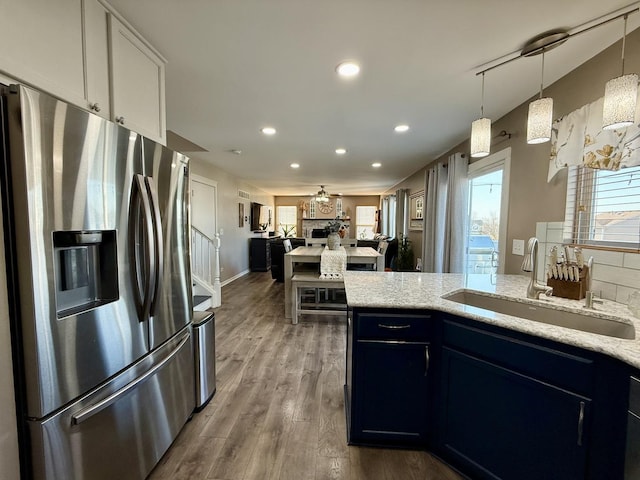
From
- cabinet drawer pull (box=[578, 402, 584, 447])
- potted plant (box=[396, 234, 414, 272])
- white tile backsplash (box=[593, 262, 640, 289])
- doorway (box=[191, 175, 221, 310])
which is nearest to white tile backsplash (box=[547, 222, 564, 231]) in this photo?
white tile backsplash (box=[593, 262, 640, 289])

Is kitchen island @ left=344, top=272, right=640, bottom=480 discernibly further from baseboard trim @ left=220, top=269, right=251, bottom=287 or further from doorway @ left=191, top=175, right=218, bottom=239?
baseboard trim @ left=220, top=269, right=251, bottom=287

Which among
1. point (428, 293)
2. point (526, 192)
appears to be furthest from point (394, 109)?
point (428, 293)

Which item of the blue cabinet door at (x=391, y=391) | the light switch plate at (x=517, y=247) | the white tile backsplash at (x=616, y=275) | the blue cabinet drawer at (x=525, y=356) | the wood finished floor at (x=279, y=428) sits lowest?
the wood finished floor at (x=279, y=428)

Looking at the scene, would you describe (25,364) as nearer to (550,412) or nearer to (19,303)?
(19,303)

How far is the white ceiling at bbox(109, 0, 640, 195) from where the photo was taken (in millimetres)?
1392

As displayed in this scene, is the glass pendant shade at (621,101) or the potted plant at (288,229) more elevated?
the glass pendant shade at (621,101)

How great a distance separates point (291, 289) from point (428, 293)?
2323 mm

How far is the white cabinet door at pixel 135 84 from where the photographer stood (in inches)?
55.8

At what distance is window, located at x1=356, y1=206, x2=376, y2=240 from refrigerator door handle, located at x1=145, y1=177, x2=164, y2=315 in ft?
32.2

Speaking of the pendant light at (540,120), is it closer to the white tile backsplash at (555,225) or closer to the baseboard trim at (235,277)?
the white tile backsplash at (555,225)

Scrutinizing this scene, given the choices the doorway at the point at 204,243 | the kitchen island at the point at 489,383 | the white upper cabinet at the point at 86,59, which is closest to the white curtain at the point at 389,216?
the doorway at the point at 204,243

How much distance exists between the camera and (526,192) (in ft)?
7.78

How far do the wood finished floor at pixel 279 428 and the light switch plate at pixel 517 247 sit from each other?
5.94 feet

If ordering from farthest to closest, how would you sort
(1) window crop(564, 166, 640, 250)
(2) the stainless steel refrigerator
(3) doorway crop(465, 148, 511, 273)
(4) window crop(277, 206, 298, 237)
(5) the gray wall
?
(4) window crop(277, 206, 298, 237), (3) doorway crop(465, 148, 511, 273), (5) the gray wall, (1) window crop(564, 166, 640, 250), (2) the stainless steel refrigerator
